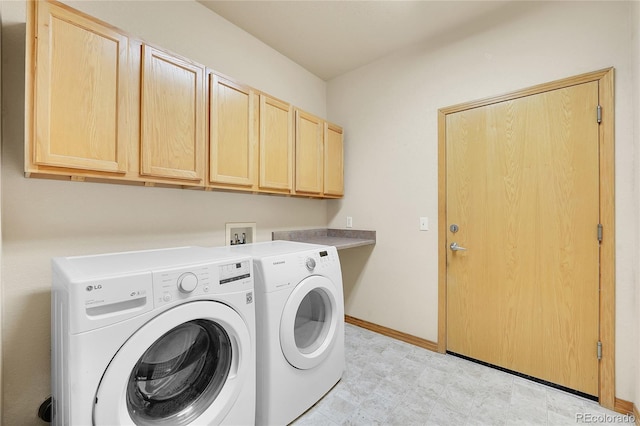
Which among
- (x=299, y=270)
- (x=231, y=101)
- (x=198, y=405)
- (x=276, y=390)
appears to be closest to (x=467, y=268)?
(x=299, y=270)

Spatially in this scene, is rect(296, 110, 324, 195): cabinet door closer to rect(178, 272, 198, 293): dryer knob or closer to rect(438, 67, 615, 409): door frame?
rect(178, 272, 198, 293): dryer knob

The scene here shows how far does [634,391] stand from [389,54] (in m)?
2.82

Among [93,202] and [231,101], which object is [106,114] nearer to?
[93,202]

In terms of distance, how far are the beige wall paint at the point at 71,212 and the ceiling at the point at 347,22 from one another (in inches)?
8.6

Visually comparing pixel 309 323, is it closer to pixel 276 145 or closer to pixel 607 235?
pixel 276 145

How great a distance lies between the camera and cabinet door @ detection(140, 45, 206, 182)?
1.40m

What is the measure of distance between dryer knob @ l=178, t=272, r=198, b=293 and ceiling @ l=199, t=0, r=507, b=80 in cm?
188

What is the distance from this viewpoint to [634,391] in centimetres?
149

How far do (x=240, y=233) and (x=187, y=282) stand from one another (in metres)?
1.14

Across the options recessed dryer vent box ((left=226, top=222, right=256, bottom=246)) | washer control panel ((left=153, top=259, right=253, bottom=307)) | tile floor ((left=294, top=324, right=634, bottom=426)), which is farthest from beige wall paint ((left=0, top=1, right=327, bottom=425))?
tile floor ((left=294, top=324, right=634, bottom=426))

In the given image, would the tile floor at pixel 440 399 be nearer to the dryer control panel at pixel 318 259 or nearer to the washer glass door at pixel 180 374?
the washer glass door at pixel 180 374

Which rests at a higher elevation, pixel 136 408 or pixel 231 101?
pixel 231 101

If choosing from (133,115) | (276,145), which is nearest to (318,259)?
(276,145)

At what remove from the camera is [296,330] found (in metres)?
1.62
